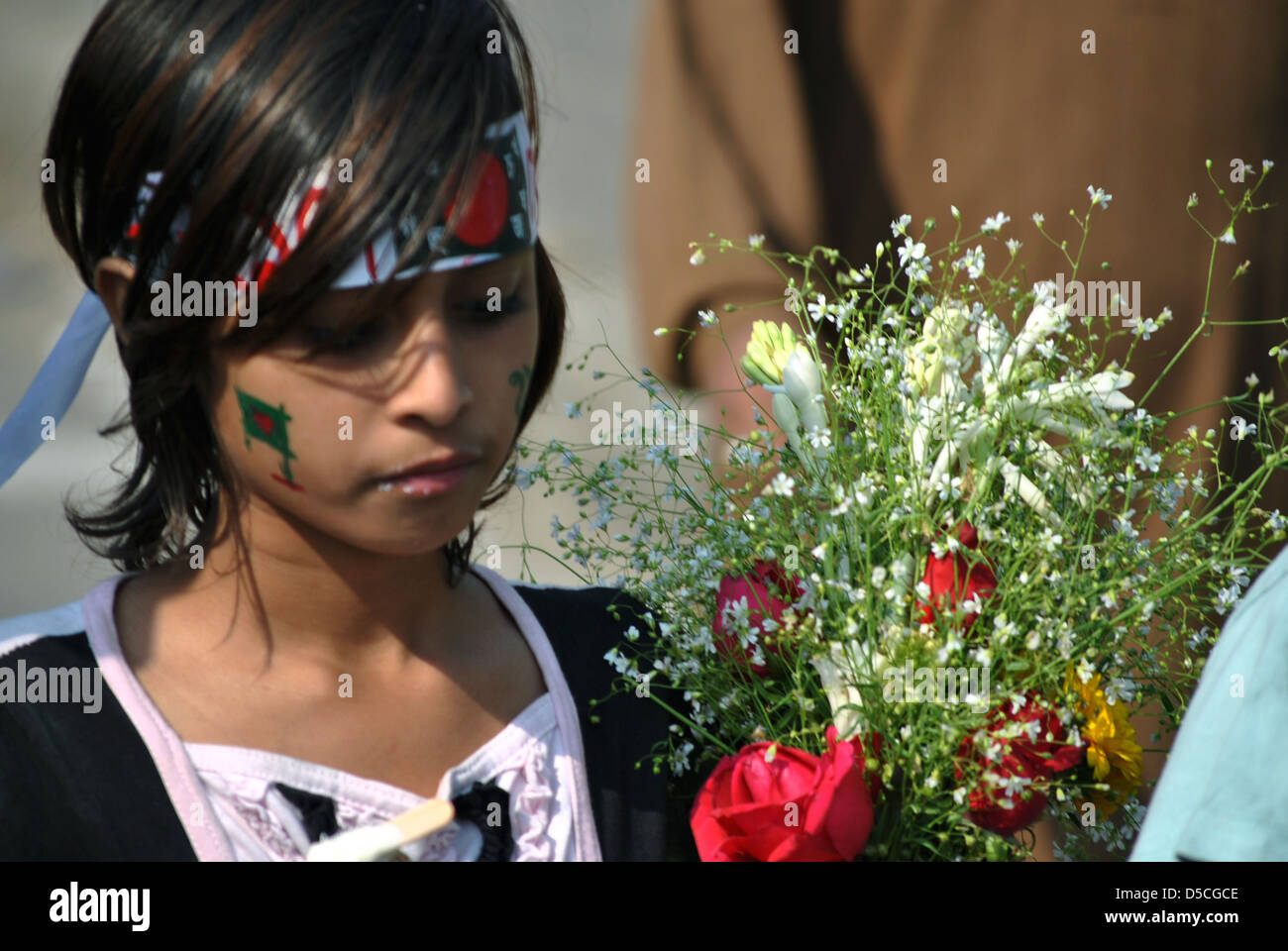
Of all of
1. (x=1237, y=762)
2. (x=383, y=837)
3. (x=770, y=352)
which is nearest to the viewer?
(x=1237, y=762)

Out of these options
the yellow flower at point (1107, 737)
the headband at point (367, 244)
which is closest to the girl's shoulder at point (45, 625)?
the headband at point (367, 244)

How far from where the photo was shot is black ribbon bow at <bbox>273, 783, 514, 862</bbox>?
0.93 metres

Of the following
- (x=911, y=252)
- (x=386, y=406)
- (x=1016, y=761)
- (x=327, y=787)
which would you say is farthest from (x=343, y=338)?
(x=1016, y=761)

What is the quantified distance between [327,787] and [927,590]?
425mm


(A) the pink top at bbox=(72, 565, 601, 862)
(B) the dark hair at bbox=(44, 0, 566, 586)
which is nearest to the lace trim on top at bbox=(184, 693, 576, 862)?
(A) the pink top at bbox=(72, 565, 601, 862)

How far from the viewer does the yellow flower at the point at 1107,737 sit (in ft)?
3.14

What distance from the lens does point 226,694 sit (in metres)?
0.95

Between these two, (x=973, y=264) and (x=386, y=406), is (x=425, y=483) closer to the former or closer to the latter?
(x=386, y=406)

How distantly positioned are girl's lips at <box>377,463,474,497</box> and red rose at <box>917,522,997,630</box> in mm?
325

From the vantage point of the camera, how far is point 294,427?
881mm

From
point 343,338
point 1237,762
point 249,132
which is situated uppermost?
point 249,132

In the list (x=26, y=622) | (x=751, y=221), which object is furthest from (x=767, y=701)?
(x=751, y=221)

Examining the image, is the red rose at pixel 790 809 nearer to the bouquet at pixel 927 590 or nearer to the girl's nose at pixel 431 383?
the bouquet at pixel 927 590

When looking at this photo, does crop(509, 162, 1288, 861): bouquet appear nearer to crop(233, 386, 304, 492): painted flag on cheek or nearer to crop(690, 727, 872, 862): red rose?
crop(690, 727, 872, 862): red rose
